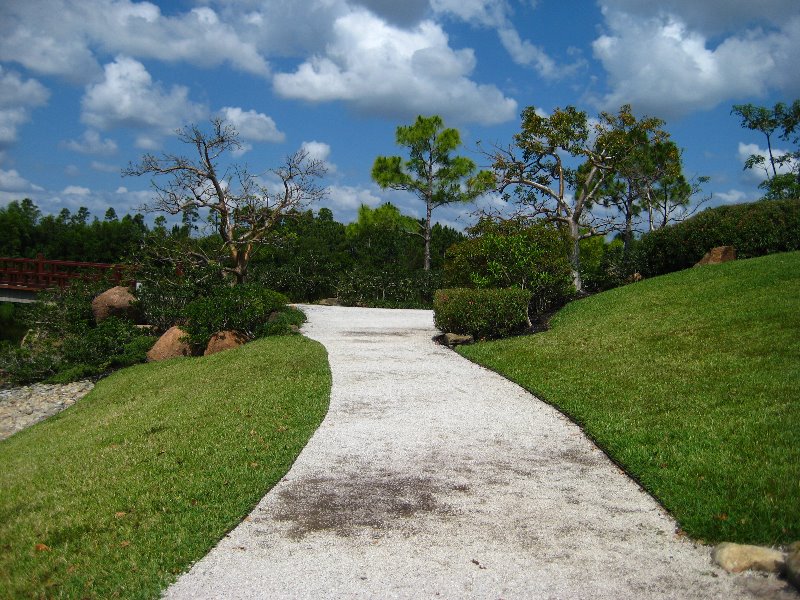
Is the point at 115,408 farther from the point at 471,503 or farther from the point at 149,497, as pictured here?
the point at 471,503

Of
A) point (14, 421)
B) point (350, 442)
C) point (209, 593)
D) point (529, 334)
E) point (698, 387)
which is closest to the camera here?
point (209, 593)

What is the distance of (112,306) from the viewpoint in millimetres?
18469

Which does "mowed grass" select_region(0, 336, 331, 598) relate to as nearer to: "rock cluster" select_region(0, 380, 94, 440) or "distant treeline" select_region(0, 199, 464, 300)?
"rock cluster" select_region(0, 380, 94, 440)

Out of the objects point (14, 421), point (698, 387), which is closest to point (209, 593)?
Result: point (698, 387)

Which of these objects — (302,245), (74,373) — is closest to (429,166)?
(302,245)

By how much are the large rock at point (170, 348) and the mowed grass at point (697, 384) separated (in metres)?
6.64

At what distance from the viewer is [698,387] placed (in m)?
8.71

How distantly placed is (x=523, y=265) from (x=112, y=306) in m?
11.1

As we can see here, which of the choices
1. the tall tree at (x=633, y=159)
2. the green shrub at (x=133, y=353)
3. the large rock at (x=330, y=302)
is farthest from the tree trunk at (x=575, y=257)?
the green shrub at (x=133, y=353)

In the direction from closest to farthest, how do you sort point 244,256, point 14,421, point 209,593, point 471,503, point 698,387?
1. point 209,593
2. point 471,503
3. point 698,387
4. point 14,421
5. point 244,256

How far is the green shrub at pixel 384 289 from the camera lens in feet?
89.6

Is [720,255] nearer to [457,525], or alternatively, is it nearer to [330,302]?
[330,302]

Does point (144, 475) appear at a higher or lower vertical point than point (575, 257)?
lower

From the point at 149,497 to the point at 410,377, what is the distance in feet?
18.6
